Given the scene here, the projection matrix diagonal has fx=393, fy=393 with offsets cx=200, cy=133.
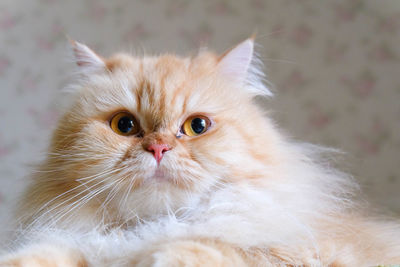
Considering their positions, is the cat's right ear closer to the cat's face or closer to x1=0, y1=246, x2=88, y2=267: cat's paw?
the cat's face

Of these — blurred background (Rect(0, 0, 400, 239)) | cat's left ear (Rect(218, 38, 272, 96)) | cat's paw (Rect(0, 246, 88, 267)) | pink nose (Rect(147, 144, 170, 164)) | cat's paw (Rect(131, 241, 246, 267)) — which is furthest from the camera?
blurred background (Rect(0, 0, 400, 239))

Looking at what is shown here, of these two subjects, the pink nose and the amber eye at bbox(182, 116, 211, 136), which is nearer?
the pink nose

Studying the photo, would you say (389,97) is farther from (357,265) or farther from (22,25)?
(22,25)

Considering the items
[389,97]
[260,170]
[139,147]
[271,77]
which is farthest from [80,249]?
[389,97]

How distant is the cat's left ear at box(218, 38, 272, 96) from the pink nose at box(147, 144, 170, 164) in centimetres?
42

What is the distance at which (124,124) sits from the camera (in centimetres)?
116

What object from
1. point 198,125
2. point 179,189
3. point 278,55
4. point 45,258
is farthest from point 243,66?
point 278,55

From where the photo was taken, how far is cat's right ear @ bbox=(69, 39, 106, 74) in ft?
4.42

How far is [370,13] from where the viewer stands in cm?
259

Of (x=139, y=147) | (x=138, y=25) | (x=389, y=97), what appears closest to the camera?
(x=139, y=147)

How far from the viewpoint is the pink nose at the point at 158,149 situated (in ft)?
3.34

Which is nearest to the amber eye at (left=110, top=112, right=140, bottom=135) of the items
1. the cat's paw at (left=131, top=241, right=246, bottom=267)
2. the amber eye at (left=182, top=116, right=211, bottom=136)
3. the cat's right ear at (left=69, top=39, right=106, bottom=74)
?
the amber eye at (left=182, top=116, right=211, bottom=136)

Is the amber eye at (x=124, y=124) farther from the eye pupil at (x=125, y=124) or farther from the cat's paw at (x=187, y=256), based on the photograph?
the cat's paw at (x=187, y=256)

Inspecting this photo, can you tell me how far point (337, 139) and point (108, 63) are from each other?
1.82 m
